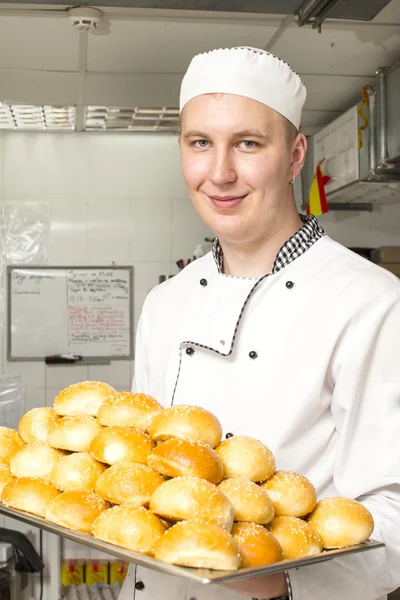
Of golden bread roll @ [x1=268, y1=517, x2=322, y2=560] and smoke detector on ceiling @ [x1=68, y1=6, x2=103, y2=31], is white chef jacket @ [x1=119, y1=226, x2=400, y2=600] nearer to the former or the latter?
golden bread roll @ [x1=268, y1=517, x2=322, y2=560]

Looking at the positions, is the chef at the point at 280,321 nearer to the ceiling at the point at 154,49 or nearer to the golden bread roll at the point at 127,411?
the golden bread roll at the point at 127,411

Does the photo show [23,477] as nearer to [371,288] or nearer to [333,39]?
[371,288]

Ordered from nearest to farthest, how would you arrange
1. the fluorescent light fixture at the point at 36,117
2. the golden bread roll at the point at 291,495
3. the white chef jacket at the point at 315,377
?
the golden bread roll at the point at 291,495
the white chef jacket at the point at 315,377
the fluorescent light fixture at the point at 36,117

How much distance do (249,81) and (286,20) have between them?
1.71m

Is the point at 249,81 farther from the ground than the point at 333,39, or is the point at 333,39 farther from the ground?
the point at 333,39

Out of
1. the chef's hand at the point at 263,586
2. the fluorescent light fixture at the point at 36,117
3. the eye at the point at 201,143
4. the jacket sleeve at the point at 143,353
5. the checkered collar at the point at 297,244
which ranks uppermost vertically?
the fluorescent light fixture at the point at 36,117

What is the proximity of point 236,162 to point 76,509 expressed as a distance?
0.63 m

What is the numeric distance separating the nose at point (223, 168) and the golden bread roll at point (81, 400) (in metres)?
0.39

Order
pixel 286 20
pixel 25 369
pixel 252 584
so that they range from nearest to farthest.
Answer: pixel 252 584
pixel 286 20
pixel 25 369

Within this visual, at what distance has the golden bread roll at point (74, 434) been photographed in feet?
3.39

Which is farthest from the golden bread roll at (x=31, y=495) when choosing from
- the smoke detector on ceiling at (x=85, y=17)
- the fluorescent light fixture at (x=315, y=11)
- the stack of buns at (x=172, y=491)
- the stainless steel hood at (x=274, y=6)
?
the smoke detector on ceiling at (x=85, y=17)

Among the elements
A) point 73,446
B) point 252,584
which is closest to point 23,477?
point 73,446

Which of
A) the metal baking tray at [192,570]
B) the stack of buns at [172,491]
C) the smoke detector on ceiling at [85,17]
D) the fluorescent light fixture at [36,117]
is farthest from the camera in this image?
Answer: the fluorescent light fixture at [36,117]

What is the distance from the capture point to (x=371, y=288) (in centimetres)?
126
